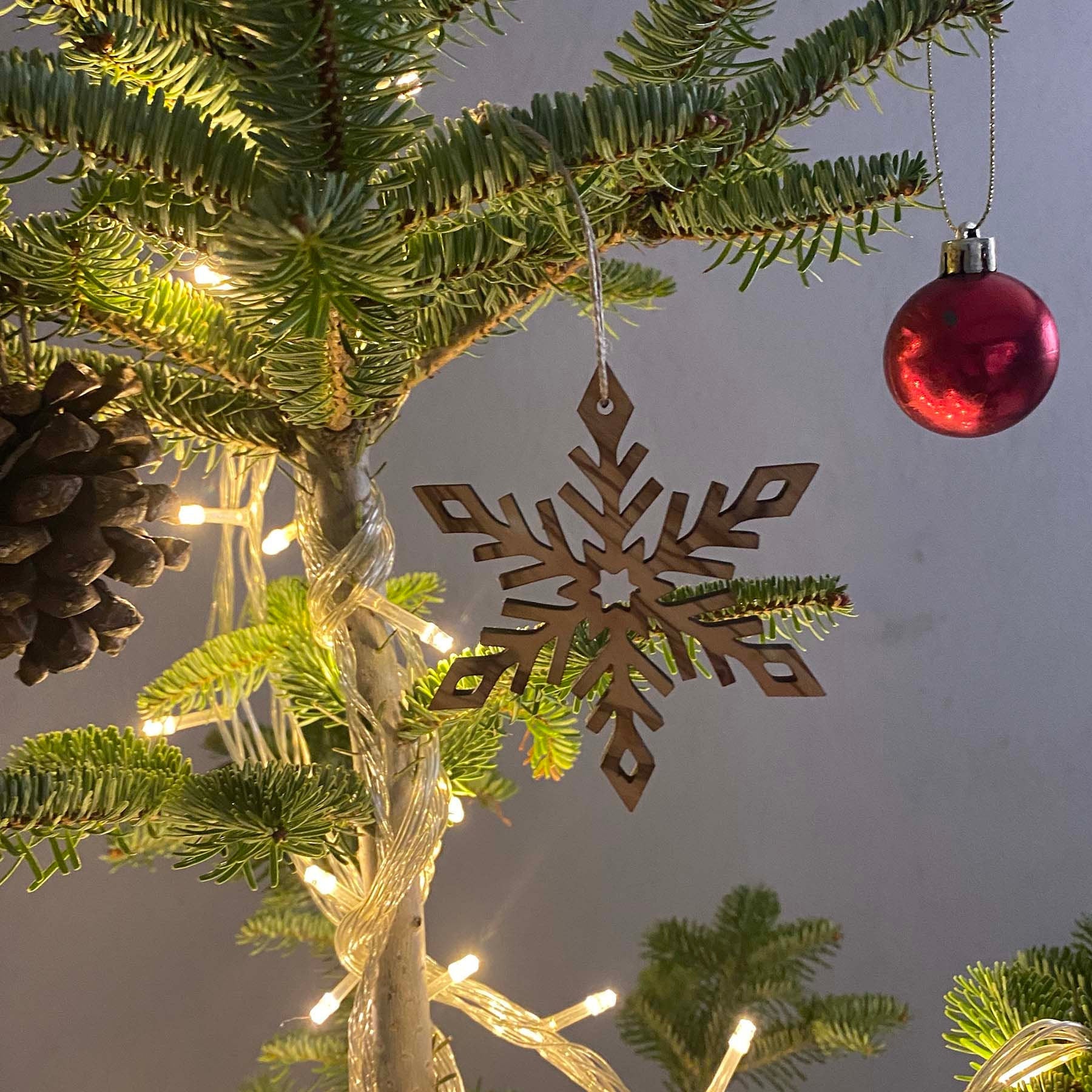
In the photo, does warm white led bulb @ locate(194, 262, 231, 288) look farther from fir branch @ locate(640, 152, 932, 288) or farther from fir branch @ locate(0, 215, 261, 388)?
fir branch @ locate(640, 152, 932, 288)

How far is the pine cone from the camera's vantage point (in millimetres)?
392

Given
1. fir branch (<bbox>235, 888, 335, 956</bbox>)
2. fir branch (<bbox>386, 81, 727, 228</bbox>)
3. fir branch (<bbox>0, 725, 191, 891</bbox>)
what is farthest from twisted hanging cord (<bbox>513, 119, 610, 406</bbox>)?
fir branch (<bbox>235, 888, 335, 956</bbox>)

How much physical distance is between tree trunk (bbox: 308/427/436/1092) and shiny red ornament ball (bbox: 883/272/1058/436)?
Answer: 0.28 meters

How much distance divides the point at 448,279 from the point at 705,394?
2.09 feet

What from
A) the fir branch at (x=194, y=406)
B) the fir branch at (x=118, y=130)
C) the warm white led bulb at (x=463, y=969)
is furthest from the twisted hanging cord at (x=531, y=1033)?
the fir branch at (x=118, y=130)

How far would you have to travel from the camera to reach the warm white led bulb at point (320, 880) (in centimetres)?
46

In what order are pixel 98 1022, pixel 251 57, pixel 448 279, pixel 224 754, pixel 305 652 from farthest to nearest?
pixel 98 1022 → pixel 224 754 → pixel 305 652 → pixel 448 279 → pixel 251 57

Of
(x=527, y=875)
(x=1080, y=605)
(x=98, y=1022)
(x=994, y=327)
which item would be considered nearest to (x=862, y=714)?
(x=1080, y=605)

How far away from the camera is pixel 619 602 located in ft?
1.26

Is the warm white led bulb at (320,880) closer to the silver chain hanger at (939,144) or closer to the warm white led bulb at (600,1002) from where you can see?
the warm white led bulb at (600,1002)

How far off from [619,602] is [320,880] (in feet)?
0.64

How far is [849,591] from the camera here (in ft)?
3.24

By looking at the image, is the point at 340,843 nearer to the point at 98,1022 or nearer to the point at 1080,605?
the point at 98,1022

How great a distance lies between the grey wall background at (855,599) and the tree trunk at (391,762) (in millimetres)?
494
